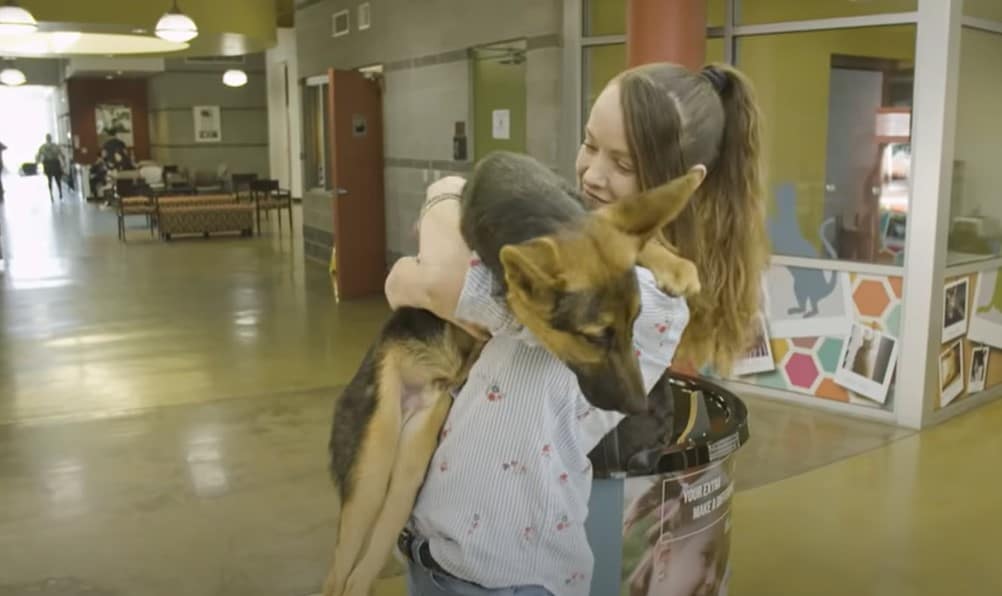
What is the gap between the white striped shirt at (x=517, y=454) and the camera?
4.15 ft

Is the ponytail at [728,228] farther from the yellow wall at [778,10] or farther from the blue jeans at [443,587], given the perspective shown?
the yellow wall at [778,10]

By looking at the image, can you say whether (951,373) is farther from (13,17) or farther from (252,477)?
(13,17)

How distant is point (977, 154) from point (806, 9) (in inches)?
49.7

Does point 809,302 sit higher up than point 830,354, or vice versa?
point 809,302

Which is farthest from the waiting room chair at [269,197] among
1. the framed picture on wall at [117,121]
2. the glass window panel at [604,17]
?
the glass window panel at [604,17]

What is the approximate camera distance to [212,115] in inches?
885

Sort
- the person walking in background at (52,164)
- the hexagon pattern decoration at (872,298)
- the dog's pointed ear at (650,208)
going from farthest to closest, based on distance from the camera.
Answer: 1. the person walking in background at (52,164)
2. the hexagon pattern decoration at (872,298)
3. the dog's pointed ear at (650,208)

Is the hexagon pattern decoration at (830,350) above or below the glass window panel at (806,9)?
below

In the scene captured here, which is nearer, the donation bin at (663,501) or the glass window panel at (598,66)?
the donation bin at (663,501)

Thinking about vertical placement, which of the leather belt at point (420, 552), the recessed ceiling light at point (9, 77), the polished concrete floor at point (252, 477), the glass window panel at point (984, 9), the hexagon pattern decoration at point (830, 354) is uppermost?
the recessed ceiling light at point (9, 77)

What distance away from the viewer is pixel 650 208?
3.88ft

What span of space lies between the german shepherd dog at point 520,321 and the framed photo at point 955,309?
440 centimetres

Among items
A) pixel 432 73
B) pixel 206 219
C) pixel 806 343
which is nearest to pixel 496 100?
pixel 432 73

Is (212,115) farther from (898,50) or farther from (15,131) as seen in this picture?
(898,50)
